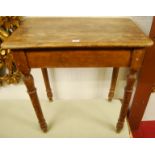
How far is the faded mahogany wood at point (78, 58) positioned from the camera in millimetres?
650

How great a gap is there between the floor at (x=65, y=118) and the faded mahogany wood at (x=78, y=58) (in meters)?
0.45

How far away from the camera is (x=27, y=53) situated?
0.65 metres

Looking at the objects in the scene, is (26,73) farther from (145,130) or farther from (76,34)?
(145,130)

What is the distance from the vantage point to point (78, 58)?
0.66 meters

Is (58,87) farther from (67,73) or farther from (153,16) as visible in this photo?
(153,16)

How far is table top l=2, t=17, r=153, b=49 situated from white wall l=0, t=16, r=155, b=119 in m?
0.33

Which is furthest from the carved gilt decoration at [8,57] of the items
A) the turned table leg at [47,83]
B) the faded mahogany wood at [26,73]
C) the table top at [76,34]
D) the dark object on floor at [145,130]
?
the dark object on floor at [145,130]

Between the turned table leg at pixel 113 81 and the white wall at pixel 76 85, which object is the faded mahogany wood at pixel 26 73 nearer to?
the white wall at pixel 76 85

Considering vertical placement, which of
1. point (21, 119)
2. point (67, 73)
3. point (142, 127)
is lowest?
point (142, 127)

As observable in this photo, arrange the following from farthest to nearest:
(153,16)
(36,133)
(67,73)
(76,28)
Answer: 1. (67,73)
2. (36,133)
3. (153,16)
4. (76,28)

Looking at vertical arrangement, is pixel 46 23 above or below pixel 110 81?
above

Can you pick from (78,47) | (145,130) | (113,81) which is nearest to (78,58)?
(78,47)
